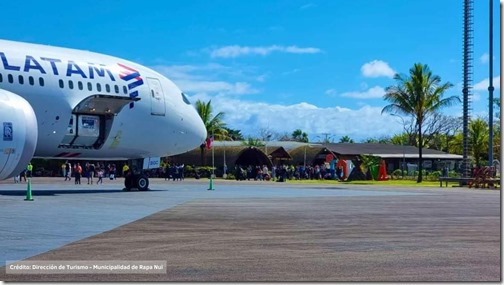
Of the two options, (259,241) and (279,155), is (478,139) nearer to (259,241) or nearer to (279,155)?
(279,155)

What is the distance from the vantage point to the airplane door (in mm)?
29855

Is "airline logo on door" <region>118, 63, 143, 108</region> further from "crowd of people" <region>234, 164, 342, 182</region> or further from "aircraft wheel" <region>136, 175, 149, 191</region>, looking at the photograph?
"crowd of people" <region>234, 164, 342, 182</region>

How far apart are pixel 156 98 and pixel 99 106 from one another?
2622 millimetres

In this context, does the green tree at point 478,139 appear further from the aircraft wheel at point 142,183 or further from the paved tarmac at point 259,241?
the paved tarmac at point 259,241

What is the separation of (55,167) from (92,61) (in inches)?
1528

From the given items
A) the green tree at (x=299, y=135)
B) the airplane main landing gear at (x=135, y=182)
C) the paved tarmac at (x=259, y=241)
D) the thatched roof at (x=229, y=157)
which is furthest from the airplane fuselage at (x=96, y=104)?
the green tree at (x=299, y=135)

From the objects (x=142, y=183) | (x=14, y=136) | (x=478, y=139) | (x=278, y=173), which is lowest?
(x=142, y=183)

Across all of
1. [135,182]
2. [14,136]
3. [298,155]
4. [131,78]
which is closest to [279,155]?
[298,155]

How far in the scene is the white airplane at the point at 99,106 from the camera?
84.5 feet

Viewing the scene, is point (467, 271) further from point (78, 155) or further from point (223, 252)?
point (78, 155)

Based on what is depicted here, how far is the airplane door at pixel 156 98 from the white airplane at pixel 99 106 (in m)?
0.03

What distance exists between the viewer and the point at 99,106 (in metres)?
28.1

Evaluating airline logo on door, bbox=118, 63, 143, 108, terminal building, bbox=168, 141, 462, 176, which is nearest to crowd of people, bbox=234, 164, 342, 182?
terminal building, bbox=168, 141, 462, 176

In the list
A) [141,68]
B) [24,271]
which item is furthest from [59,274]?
[141,68]
